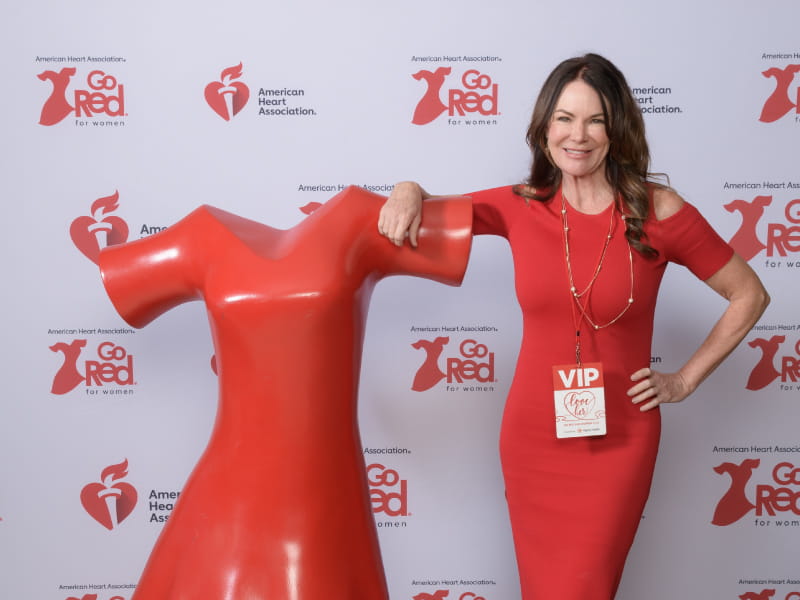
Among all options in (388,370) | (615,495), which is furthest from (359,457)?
(388,370)

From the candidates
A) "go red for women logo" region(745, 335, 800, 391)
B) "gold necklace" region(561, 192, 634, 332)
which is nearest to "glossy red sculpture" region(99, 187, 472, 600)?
"gold necklace" region(561, 192, 634, 332)

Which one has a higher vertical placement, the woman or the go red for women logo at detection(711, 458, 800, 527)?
the woman

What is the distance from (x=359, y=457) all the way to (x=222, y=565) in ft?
0.93

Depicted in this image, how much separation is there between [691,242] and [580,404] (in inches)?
15.6

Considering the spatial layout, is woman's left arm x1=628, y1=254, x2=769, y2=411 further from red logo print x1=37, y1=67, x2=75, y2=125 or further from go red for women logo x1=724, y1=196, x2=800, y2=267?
red logo print x1=37, y1=67, x2=75, y2=125

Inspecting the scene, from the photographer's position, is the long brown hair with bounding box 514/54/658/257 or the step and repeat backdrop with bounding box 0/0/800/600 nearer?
the long brown hair with bounding box 514/54/658/257

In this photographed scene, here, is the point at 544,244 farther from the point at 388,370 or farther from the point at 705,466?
the point at 705,466

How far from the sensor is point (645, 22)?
221 cm

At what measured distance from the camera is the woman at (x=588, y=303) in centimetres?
155

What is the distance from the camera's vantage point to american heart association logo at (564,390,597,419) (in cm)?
155

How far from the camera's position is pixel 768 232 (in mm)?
2293

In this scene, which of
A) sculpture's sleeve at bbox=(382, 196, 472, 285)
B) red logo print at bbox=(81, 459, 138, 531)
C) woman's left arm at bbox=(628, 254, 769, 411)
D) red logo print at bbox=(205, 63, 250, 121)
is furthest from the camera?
red logo print at bbox=(81, 459, 138, 531)

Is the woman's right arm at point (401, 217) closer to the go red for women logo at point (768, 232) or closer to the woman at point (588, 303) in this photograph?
the woman at point (588, 303)

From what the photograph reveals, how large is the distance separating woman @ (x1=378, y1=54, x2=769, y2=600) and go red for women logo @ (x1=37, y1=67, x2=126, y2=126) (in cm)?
114
